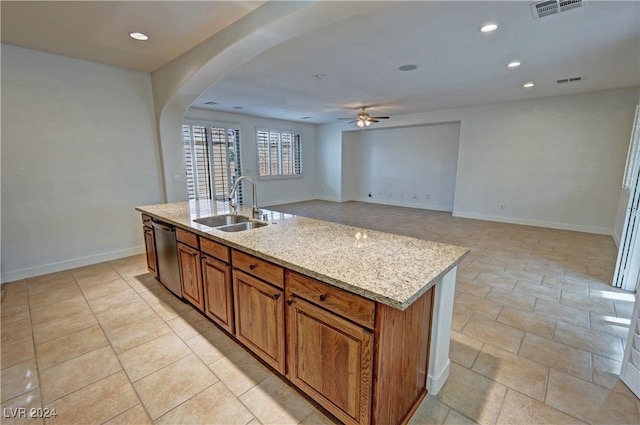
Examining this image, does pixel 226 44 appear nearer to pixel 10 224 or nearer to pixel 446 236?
pixel 10 224

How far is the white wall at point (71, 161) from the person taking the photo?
10.5ft

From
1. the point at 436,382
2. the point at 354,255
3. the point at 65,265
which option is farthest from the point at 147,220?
the point at 436,382

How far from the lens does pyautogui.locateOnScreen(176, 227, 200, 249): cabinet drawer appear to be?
2322 mm

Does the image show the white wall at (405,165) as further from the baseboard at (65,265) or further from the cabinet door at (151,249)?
the cabinet door at (151,249)

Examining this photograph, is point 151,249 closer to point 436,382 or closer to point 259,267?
point 259,267

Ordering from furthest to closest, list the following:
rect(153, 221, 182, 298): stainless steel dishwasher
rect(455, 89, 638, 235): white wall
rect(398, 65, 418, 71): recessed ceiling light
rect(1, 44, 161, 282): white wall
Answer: rect(455, 89, 638, 235): white wall → rect(398, 65, 418, 71): recessed ceiling light → rect(1, 44, 161, 282): white wall → rect(153, 221, 182, 298): stainless steel dishwasher

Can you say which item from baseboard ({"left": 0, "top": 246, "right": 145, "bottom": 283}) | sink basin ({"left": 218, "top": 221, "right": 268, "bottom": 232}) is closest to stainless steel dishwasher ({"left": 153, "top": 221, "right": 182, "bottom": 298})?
sink basin ({"left": 218, "top": 221, "right": 268, "bottom": 232})

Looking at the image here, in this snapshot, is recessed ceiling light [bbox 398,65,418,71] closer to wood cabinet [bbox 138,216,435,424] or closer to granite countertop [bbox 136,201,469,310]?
granite countertop [bbox 136,201,469,310]

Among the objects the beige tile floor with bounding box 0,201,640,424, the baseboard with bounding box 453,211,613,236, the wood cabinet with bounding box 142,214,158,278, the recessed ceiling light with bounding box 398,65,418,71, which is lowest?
the beige tile floor with bounding box 0,201,640,424

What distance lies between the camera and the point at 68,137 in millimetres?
3516

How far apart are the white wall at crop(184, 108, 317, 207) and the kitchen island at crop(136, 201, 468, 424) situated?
18.2 ft

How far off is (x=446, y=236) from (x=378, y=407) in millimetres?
4417

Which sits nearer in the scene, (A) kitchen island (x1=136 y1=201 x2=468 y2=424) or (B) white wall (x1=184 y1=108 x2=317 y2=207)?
(A) kitchen island (x1=136 y1=201 x2=468 y2=424)

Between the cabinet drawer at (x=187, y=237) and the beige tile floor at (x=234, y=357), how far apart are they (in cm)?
70
